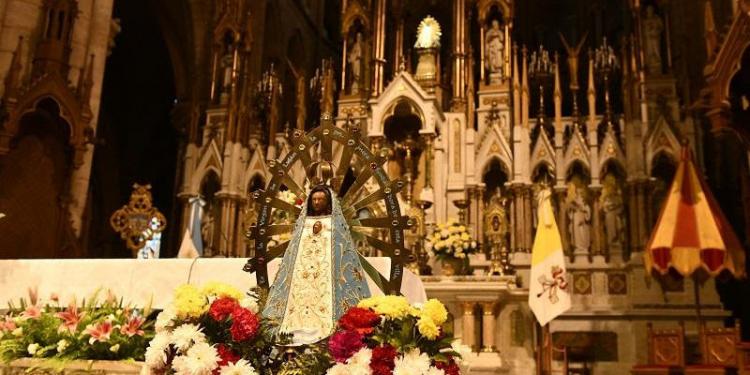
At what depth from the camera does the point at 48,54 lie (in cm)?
837

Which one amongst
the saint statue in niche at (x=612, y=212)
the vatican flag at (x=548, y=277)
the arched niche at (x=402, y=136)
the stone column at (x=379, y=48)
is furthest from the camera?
the stone column at (x=379, y=48)

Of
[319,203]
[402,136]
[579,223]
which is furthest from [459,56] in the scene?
[319,203]

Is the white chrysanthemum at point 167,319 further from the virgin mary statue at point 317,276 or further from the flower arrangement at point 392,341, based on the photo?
the flower arrangement at point 392,341

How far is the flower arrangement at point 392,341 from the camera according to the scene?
319 cm

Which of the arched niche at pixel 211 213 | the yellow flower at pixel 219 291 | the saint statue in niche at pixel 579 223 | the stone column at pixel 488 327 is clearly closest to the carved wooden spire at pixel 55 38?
the arched niche at pixel 211 213

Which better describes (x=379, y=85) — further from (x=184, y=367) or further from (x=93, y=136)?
(x=184, y=367)

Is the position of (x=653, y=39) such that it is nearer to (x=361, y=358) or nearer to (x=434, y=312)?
(x=434, y=312)

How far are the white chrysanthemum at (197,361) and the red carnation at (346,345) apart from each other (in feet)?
1.87

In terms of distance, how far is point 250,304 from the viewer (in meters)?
3.80

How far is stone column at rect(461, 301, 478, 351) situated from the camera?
8703 mm

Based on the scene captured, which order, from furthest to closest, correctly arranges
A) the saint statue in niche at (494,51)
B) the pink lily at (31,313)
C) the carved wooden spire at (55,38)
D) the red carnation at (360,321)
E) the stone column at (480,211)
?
the saint statue in niche at (494,51)
the stone column at (480,211)
the carved wooden spire at (55,38)
the pink lily at (31,313)
the red carnation at (360,321)

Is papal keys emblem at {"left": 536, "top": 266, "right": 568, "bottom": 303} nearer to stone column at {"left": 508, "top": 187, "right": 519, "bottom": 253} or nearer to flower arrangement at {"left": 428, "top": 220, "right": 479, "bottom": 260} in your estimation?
flower arrangement at {"left": 428, "top": 220, "right": 479, "bottom": 260}

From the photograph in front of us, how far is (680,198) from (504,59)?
15.4 feet

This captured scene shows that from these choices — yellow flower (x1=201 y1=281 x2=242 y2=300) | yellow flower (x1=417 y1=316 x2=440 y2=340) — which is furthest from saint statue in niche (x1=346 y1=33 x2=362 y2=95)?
yellow flower (x1=417 y1=316 x2=440 y2=340)
